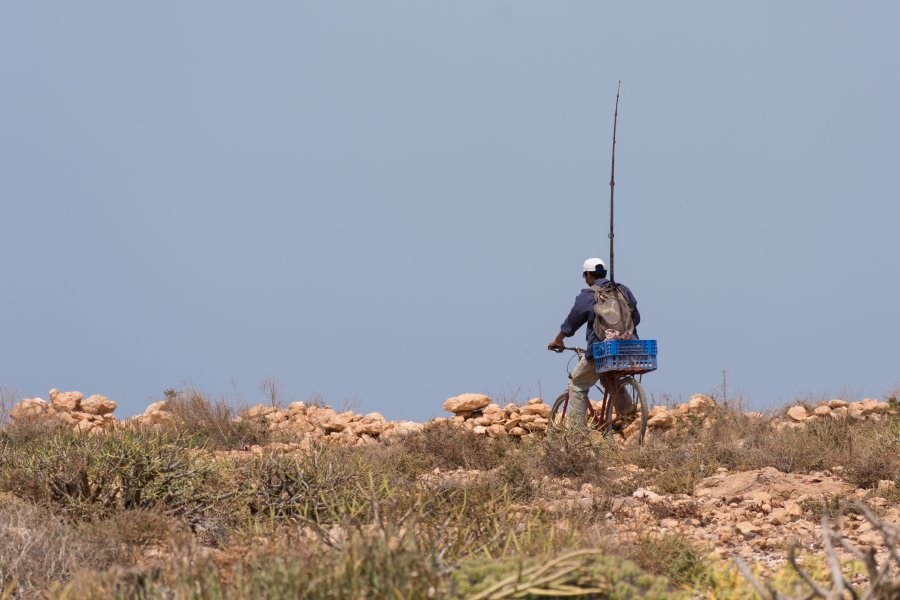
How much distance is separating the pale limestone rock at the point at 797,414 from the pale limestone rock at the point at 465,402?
4.08 metres

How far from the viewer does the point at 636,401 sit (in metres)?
12.0

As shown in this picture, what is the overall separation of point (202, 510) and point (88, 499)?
78cm

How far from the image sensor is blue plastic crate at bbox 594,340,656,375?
11531 millimetres

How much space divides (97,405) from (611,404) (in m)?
8.27

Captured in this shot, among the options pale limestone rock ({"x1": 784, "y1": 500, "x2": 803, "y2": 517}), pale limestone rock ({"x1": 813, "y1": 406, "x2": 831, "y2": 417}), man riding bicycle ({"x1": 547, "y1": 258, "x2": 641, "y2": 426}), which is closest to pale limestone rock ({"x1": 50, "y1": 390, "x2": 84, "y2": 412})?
man riding bicycle ({"x1": 547, "y1": 258, "x2": 641, "y2": 426})

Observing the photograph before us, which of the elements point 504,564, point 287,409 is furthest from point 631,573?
point 287,409

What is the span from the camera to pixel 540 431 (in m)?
12.9

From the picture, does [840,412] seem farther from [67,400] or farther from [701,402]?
[67,400]

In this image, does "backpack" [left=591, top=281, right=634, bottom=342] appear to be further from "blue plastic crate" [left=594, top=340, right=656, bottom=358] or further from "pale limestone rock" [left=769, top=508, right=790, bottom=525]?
"pale limestone rock" [left=769, top=508, right=790, bottom=525]

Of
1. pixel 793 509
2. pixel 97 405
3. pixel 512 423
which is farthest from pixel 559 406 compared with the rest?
pixel 97 405

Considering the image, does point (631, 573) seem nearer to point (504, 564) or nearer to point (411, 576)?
point (504, 564)

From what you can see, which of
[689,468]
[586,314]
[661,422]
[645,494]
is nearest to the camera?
[645,494]

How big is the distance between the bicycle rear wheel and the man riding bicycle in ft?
0.16

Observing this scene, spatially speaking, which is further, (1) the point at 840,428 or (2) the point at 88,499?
(1) the point at 840,428
